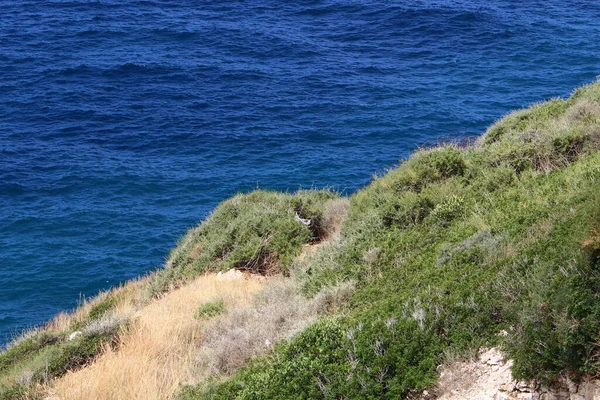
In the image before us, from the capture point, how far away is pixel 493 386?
7.19 m

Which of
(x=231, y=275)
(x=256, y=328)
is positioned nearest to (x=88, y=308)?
(x=231, y=275)

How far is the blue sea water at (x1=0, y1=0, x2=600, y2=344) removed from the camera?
95.9 ft

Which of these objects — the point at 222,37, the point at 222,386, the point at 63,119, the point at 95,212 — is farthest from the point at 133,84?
the point at 222,386

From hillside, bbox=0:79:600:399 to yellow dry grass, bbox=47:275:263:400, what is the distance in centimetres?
3

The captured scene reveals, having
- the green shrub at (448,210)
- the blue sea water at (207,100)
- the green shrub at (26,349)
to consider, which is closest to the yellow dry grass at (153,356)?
the green shrub at (26,349)

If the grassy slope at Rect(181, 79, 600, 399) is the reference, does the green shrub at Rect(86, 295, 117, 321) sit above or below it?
below

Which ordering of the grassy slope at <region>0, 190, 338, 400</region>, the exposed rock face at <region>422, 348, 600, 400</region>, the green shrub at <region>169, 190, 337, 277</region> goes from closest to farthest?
the exposed rock face at <region>422, 348, 600, 400</region>
the grassy slope at <region>0, 190, 338, 400</region>
the green shrub at <region>169, 190, 337, 277</region>

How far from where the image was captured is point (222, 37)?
49.9 meters

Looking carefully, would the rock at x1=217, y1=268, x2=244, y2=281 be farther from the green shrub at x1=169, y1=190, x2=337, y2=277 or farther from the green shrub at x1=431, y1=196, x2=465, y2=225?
the green shrub at x1=431, y1=196, x2=465, y2=225

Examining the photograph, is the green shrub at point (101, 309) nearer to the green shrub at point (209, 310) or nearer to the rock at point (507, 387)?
the green shrub at point (209, 310)

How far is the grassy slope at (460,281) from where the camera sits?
7.19 meters

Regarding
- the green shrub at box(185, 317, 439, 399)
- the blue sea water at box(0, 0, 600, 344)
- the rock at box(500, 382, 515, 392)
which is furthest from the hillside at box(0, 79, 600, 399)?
the blue sea water at box(0, 0, 600, 344)

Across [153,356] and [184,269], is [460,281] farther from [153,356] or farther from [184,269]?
[184,269]

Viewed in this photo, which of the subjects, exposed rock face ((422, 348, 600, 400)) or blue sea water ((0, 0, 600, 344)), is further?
blue sea water ((0, 0, 600, 344))
